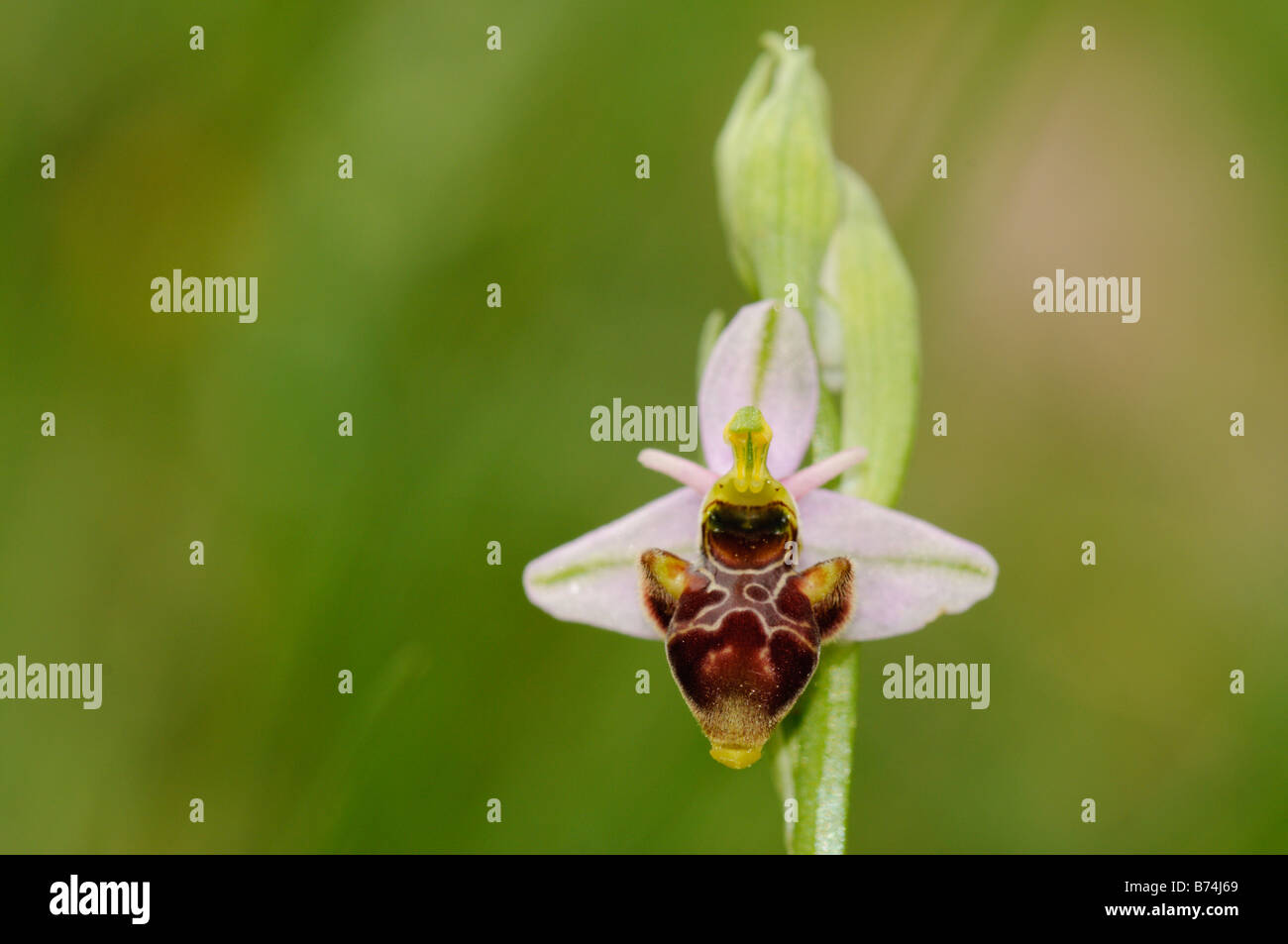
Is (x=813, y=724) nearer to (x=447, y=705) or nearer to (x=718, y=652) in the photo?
(x=718, y=652)

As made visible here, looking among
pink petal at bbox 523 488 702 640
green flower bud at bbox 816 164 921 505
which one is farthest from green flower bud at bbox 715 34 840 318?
pink petal at bbox 523 488 702 640

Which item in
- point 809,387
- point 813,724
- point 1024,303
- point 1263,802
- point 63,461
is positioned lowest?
point 1263,802

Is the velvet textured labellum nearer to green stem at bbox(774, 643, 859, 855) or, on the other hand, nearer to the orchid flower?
the orchid flower

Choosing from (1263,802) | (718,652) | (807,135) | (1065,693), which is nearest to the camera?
(718,652)

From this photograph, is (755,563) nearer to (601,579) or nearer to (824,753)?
(601,579)

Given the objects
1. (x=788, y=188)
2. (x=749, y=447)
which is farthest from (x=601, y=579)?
(x=788, y=188)

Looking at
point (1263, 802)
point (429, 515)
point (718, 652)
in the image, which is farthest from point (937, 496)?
point (718, 652)

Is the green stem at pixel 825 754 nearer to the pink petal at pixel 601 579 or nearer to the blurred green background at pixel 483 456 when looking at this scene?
the pink petal at pixel 601 579

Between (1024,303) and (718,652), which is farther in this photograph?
(1024,303)
